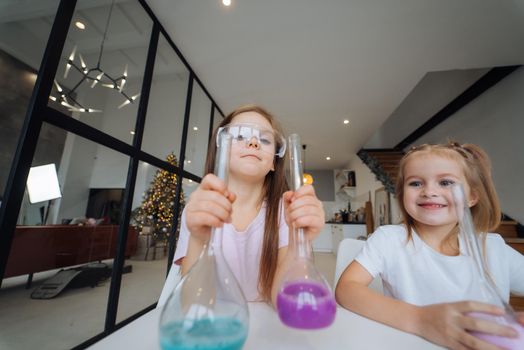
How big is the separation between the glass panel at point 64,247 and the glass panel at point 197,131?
0.94 meters

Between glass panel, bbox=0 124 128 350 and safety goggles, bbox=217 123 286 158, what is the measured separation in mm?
1078

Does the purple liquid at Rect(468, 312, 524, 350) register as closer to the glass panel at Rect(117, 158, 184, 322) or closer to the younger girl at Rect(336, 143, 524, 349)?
the younger girl at Rect(336, 143, 524, 349)

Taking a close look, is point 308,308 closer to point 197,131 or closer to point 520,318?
point 520,318

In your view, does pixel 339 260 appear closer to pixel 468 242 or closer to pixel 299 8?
pixel 468 242

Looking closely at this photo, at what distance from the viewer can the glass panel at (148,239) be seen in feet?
5.96

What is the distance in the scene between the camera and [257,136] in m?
0.61

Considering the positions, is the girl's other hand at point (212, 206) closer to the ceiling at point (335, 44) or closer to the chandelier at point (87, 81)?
the chandelier at point (87, 81)

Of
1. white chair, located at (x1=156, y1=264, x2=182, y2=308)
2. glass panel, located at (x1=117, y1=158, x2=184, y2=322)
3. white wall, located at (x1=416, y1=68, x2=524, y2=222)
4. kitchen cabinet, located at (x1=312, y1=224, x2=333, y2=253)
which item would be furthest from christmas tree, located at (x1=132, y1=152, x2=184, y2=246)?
kitchen cabinet, located at (x1=312, y1=224, x2=333, y2=253)

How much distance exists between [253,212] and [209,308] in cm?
55

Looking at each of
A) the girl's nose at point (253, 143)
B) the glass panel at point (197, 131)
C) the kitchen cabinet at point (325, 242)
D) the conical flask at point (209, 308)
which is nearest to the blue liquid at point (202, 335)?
the conical flask at point (209, 308)

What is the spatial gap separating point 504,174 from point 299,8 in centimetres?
267

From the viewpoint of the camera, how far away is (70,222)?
1366 millimetres

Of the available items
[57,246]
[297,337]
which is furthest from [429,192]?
[57,246]

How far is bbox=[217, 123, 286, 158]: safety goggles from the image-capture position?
0.56 meters
